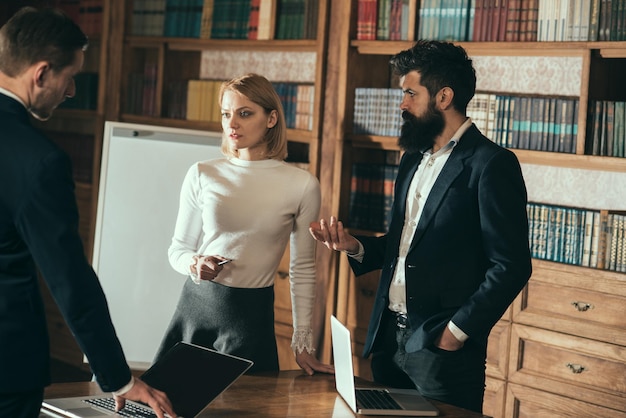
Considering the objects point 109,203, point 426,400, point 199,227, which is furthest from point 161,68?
point 426,400

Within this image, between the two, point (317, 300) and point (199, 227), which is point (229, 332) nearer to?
point (199, 227)

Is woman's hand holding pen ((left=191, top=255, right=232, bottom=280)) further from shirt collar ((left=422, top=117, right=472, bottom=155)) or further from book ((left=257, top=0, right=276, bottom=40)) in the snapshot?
book ((left=257, top=0, right=276, bottom=40))

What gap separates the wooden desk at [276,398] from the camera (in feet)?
7.27

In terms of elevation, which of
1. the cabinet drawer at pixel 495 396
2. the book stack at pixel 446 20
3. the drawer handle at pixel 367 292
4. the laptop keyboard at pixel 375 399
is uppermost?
the book stack at pixel 446 20

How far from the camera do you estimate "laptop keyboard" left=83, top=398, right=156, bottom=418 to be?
7.05 feet

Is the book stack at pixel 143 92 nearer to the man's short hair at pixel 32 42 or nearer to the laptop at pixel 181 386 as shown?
the laptop at pixel 181 386

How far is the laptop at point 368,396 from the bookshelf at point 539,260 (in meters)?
1.36

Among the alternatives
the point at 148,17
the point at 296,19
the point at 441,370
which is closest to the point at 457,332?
the point at 441,370

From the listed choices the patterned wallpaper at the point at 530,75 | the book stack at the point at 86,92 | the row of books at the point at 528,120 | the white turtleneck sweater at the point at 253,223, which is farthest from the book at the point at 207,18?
the white turtleneck sweater at the point at 253,223

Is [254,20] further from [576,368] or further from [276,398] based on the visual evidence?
[276,398]

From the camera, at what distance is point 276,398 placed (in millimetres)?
2342

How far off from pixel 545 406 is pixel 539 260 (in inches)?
23.6

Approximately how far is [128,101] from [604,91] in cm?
280

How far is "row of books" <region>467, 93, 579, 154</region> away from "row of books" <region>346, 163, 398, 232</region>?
1.76 ft
